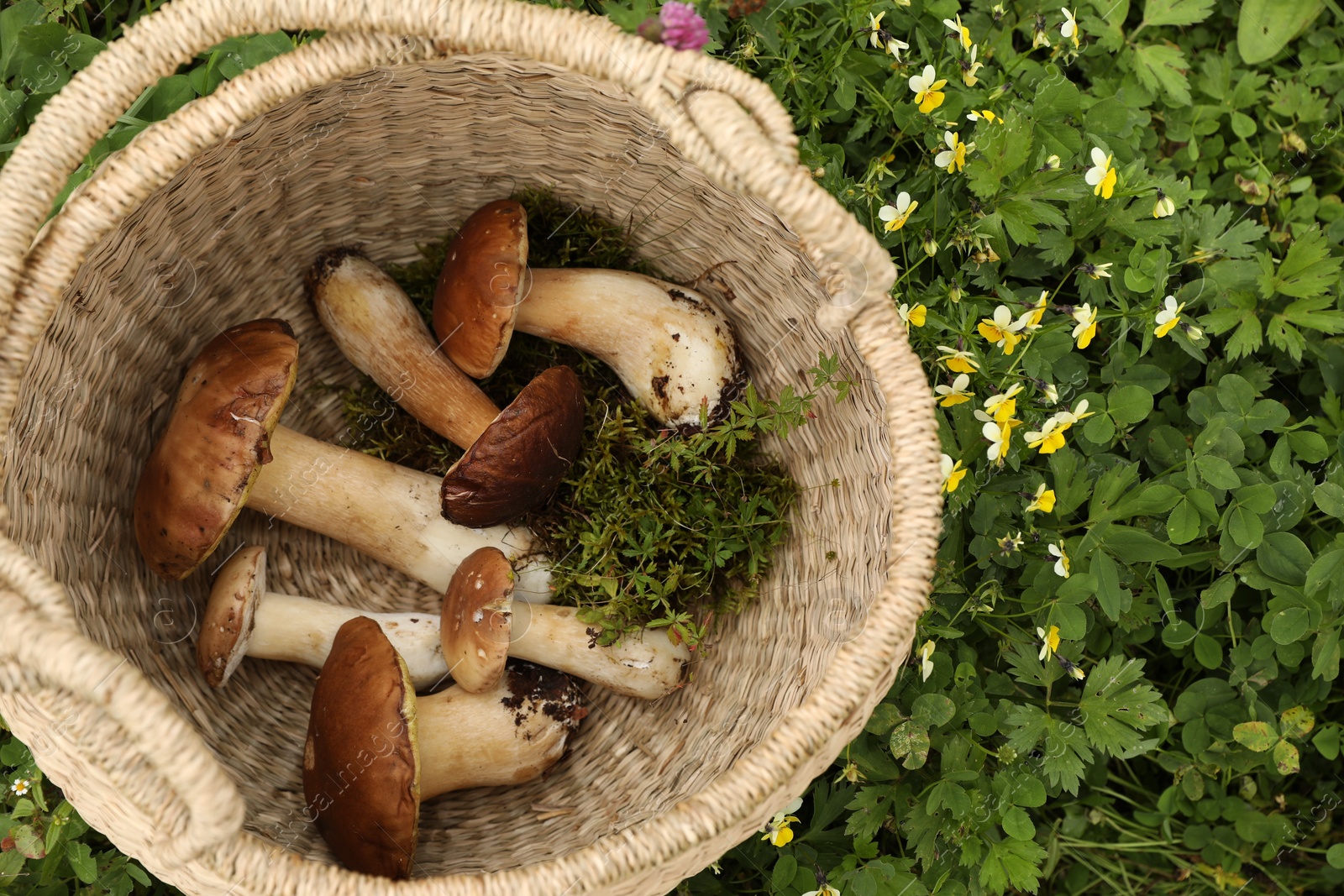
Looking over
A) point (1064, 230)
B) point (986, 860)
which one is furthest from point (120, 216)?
point (986, 860)

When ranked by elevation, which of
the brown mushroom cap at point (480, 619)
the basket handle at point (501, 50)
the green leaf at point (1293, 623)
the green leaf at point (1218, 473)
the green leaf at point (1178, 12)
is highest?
the basket handle at point (501, 50)

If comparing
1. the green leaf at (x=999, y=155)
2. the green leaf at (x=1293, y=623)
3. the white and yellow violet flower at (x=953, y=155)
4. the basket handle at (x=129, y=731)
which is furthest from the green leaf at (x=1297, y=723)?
the basket handle at (x=129, y=731)

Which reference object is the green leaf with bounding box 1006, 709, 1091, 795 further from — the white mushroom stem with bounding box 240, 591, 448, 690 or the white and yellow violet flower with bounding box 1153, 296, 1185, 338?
the white mushroom stem with bounding box 240, 591, 448, 690

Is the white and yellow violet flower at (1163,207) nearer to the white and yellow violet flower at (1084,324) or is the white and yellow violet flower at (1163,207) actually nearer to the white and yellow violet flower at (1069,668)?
the white and yellow violet flower at (1084,324)

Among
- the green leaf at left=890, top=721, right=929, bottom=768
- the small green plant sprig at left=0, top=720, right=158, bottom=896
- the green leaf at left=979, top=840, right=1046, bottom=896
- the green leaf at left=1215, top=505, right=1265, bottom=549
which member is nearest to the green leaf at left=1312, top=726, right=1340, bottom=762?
the green leaf at left=1215, top=505, right=1265, bottom=549

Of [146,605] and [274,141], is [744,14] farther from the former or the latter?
[146,605]

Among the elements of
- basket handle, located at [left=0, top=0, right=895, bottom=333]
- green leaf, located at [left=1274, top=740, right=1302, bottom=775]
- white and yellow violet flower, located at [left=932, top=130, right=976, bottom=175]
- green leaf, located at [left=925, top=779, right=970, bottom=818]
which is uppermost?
basket handle, located at [left=0, top=0, right=895, bottom=333]

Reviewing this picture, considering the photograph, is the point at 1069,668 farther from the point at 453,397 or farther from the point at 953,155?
the point at 453,397
